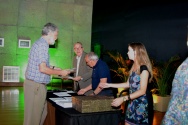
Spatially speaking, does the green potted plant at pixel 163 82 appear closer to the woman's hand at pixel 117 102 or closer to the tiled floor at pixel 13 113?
the tiled floor at pixel 13 113

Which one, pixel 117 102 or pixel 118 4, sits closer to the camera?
pixel 117 102

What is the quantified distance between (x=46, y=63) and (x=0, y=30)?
723 centimetres

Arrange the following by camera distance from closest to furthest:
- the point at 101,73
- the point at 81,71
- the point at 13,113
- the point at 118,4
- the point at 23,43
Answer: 1. the point at 101,73
2. the point at 81,71
3. the point at 13,113
4. the point at 23,43
5. the point at 118,4

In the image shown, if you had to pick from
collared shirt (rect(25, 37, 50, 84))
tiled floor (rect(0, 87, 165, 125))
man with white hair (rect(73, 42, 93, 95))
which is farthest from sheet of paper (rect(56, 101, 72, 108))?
tiled floor (rect(0, 87, 165, 125))

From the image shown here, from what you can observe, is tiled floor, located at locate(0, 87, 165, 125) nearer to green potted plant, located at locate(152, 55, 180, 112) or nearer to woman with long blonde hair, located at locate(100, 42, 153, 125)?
green potted plant, located at locate(152, 55, 180, 112)

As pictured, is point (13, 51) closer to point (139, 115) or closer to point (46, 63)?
point (46, 63)

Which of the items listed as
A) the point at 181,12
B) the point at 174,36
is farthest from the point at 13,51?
the point at 174,36

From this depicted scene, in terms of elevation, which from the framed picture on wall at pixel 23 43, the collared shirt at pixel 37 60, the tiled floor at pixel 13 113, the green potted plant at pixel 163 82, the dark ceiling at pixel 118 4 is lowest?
the tiled floor at pixel 13 113

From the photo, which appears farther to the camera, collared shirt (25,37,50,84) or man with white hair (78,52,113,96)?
man with white hair (78,52,113,96)

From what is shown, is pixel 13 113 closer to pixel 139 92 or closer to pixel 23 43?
pixel 139 92

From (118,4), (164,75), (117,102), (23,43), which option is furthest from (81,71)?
(118,4)

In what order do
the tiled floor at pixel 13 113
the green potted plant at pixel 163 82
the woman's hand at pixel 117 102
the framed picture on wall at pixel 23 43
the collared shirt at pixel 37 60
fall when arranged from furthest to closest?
1. the framed picture on wall at pixel 23 43
2. the green potted plant at pixel 163 82
3. the tiled floor at pixel 13 113
4. the collared shirt at pixel 37 60
5. the woman's hand at pixel 117 102

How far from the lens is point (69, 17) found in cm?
984

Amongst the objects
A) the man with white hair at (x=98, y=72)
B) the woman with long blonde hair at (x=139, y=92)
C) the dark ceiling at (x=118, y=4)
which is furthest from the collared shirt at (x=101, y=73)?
the dark ceiling at (x=118, y=4)
